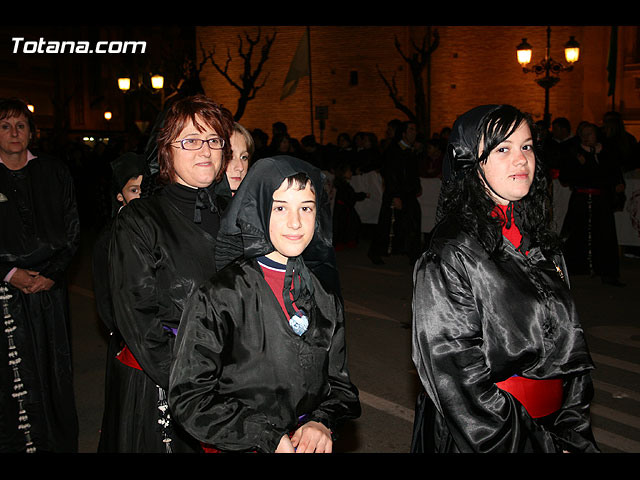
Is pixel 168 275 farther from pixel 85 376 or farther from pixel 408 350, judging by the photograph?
pixel 408 350

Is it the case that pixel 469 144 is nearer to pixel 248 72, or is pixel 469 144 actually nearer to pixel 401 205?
pixel 401 205

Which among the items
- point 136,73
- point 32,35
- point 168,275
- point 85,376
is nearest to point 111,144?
point 85,376

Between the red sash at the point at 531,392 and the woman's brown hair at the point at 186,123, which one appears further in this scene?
the woman's brown hair at the point at 186,123

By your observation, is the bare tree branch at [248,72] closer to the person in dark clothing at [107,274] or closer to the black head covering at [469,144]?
the person in dark clothing at [107,274]

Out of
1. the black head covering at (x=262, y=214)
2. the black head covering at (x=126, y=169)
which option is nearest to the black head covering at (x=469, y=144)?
the black head covering at (x=262, y=214)

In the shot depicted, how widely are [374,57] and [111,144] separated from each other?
16897mm

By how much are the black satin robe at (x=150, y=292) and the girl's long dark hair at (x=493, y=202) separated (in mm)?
1087

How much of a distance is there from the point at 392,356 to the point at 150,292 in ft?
13.1

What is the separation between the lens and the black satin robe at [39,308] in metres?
4.09

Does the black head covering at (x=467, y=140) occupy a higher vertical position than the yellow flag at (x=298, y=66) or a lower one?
lower

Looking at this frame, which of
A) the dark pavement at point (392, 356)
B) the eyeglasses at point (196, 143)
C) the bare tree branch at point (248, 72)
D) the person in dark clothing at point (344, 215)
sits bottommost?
the dark pavement at point (392, 356)

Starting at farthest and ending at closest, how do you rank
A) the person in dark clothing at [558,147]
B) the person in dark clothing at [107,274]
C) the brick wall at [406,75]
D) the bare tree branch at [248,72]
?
the bare tree branch at [248,72] < the brick wall at [406,75] < the person in dark clothing at [558,147] < the person in dark clothing at [107,274]

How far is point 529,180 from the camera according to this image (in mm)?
2496

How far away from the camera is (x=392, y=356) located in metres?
6.54
